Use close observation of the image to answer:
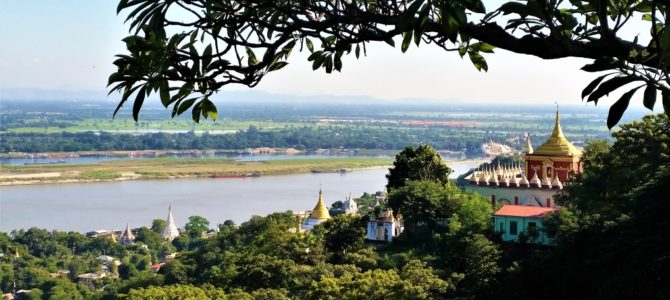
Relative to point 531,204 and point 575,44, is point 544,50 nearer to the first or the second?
point 575,44

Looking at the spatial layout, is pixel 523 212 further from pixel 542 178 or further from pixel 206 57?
pixel 206 57

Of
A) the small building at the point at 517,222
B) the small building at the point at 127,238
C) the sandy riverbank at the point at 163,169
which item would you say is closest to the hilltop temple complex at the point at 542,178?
the small building at the point at 517,222

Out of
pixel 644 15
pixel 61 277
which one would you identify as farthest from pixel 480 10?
pixel 61 277

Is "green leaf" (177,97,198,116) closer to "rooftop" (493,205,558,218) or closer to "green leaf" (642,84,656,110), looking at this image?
"green leaf" (642,84,656,110)

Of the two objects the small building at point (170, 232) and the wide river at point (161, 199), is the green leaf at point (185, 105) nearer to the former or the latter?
the small building at point (170, 232)

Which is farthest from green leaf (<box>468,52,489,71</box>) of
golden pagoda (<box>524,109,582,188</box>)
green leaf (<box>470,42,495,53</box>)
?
golden pagoda (<box>524,109,582,188</box>)
